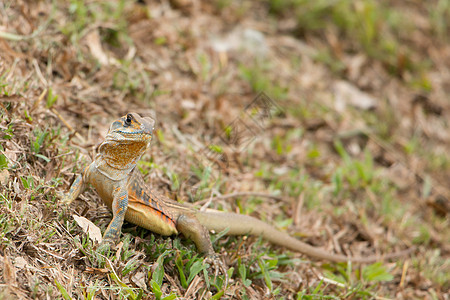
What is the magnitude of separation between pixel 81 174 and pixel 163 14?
157 inches

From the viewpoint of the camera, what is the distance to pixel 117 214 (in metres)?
3.77

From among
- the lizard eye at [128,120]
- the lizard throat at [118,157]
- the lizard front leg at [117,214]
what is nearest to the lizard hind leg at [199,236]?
the lizard front leg at [117,214]

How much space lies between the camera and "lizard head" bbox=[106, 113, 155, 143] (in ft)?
11.7

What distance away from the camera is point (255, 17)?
27.3 feet

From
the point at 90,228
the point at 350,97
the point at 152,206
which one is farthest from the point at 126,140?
the point at 350,97

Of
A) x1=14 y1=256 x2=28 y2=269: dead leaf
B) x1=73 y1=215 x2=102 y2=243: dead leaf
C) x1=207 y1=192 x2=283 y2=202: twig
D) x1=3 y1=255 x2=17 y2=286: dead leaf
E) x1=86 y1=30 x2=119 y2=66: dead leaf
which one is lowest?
x1=207 y1=192 x2=283 y2=202: twig

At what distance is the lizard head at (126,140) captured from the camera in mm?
3578

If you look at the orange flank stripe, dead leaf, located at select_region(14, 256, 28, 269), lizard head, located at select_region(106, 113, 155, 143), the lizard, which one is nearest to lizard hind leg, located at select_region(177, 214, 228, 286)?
the lizard

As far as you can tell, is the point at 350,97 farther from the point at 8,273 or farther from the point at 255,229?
the point at 8,273

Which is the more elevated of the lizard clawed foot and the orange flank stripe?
the orange flank stripe

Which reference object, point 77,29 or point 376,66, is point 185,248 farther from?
point 376,66

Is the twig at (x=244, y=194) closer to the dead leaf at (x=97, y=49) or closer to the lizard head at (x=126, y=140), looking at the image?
the lizard head at (x=126, y=140)

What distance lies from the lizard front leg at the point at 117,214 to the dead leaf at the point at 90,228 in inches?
3.7

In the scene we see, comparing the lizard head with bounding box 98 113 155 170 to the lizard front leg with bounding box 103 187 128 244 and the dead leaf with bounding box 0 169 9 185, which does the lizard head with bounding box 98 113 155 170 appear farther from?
the dead leaf with bounding box 0 169 9 185
